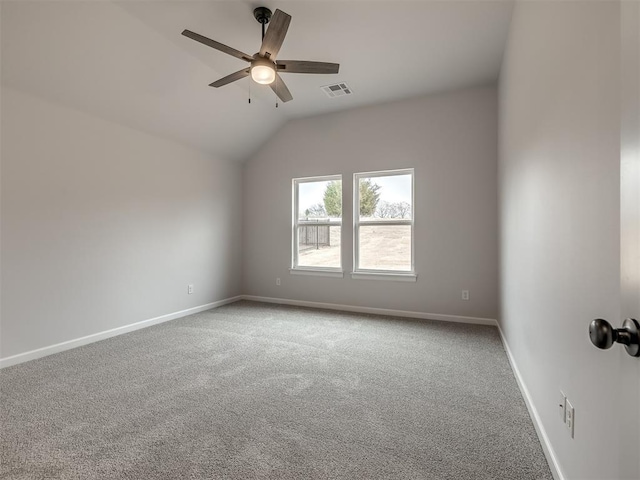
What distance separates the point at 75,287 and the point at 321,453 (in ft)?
10.2

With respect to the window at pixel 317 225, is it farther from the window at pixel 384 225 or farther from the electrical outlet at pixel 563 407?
the electrical outlet at pixel 563 407

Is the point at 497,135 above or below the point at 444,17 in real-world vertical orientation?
below

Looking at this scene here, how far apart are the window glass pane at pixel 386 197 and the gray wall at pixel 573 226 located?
221 cm

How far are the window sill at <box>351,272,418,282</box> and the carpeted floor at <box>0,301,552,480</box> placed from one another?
1.07 meters

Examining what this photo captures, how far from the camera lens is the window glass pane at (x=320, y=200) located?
5.04 m

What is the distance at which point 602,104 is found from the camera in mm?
1051

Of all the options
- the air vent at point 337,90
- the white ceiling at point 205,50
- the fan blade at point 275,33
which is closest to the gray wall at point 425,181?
the white ceiling at point 205,50

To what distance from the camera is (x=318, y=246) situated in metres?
5.19

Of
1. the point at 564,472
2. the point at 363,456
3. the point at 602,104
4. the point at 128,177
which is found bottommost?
the point at 363,456

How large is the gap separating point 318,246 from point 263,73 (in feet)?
9.89

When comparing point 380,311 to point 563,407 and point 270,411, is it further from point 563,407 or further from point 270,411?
point 563,407

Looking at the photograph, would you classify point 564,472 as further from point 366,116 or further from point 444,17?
point 366,116

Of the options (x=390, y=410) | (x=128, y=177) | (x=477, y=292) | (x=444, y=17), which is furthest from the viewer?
(x=477, y=292)

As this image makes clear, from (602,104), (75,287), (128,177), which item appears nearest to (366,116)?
(128,177)
